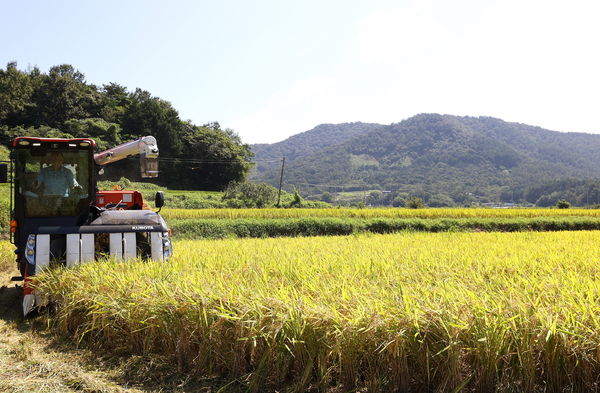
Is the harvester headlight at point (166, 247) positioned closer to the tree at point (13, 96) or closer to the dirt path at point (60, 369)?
the dirt path at point (60, 369)

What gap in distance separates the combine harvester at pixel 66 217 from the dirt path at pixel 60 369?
120 cm

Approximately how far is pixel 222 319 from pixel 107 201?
563cm

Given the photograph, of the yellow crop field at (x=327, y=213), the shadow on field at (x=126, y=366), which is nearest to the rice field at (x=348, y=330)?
the shadow on field at (x=126, y=366)

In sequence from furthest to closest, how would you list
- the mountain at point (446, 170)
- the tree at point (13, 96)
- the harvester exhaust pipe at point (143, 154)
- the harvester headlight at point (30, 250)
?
1. the mountain at point (446, 170)
2. the tree at point (13, 96)
3. the harvester exhaust pipe at point (143, 154)
4. the harvester headlight at point (30, 250)

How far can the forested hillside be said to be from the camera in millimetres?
49219

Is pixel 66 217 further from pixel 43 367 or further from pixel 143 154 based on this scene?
pixel 43 367

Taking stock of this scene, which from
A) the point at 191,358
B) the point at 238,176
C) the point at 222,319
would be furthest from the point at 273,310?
the point at 238,176

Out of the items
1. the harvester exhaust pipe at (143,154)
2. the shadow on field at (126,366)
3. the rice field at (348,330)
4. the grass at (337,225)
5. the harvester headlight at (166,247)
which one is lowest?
the grass at (337,225)

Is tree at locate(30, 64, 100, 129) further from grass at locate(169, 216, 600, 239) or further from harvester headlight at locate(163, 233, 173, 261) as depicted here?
harvester headlight at locate(163, 233, 173, 261)

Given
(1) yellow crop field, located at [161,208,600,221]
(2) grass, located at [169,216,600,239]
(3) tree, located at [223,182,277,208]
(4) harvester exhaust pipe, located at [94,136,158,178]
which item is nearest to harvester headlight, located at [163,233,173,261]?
(4) harvester exhaust pipe, located at [94,136,158,178]

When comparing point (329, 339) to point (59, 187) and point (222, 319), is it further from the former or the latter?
point (59, 187)

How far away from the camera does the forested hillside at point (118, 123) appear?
49.2 metres

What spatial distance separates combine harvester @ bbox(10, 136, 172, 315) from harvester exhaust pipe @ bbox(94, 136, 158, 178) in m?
1.31

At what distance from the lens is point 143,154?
8.00 metres
